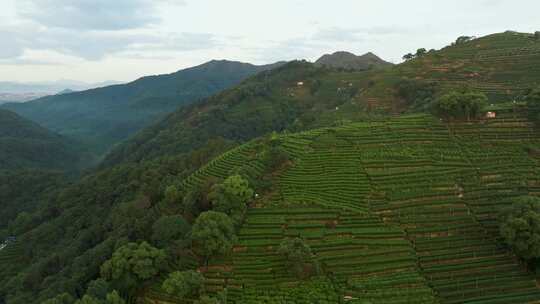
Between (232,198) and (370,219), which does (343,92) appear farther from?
(232,198)

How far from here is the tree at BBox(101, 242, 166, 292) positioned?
2830cm

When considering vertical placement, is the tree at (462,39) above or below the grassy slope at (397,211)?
above

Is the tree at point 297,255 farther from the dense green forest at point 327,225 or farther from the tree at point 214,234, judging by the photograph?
the tree at point 214,234

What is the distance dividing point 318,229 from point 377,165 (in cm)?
1274

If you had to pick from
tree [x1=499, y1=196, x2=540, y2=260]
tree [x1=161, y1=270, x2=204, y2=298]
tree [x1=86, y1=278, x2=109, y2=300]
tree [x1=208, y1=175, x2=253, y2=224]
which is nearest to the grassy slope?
tree [x1=208, y1=175, x2=253, y2=224]

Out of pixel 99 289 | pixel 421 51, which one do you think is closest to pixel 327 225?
pixel 99 289

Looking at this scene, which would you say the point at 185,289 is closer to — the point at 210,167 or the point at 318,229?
the point at 318,229

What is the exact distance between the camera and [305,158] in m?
43.8

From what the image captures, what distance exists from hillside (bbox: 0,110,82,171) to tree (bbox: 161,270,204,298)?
5470 inches

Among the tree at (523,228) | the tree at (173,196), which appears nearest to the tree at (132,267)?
the tree at (173,196)

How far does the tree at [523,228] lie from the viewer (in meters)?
27.3

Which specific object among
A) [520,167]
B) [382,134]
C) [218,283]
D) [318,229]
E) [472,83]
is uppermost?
[472,83]

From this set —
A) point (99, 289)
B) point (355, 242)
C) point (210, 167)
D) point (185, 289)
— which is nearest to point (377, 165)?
point (355, 242)

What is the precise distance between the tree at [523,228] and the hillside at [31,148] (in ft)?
514
